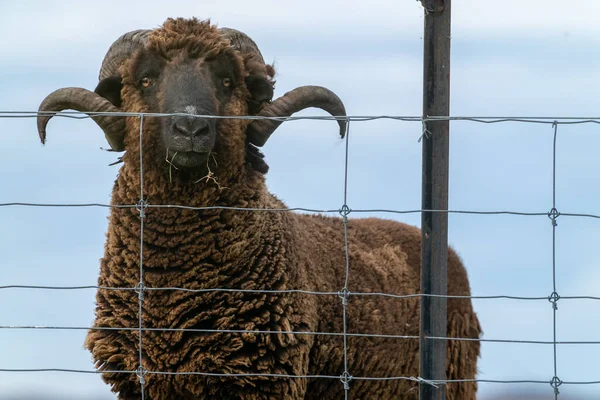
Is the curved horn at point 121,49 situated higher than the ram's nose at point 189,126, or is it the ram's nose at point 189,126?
Answer: the curved horn at point 121,49

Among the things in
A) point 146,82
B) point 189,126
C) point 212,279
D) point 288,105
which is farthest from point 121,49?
point 212,279

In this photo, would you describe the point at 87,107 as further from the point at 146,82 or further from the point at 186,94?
the point at 186,94

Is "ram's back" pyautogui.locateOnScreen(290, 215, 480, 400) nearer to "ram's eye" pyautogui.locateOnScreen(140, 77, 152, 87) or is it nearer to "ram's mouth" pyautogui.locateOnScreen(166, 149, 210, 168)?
"ram's mouth" pyautogui.locateOnScreen(166, 149, 210, 168)

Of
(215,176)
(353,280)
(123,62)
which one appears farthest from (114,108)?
(353,280)

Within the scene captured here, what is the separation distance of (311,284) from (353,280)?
0.75m

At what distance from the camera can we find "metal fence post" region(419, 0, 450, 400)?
5.32m

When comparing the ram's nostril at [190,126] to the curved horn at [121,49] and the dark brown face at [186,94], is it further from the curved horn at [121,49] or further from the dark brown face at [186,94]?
the curved horn at [121,49]

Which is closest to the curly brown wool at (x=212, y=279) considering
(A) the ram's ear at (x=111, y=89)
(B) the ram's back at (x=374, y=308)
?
(B) the ram's back at (x=374, y=308)

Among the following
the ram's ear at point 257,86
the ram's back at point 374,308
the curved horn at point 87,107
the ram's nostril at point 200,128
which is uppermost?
the ram's ear at point 257,86

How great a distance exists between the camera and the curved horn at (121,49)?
688 cm

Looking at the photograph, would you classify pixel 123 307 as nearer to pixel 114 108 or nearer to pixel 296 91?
pixel 114 108

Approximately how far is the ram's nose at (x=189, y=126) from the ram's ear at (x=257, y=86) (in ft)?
3.47

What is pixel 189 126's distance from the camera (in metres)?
6.15

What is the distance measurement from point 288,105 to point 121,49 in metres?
1.32
